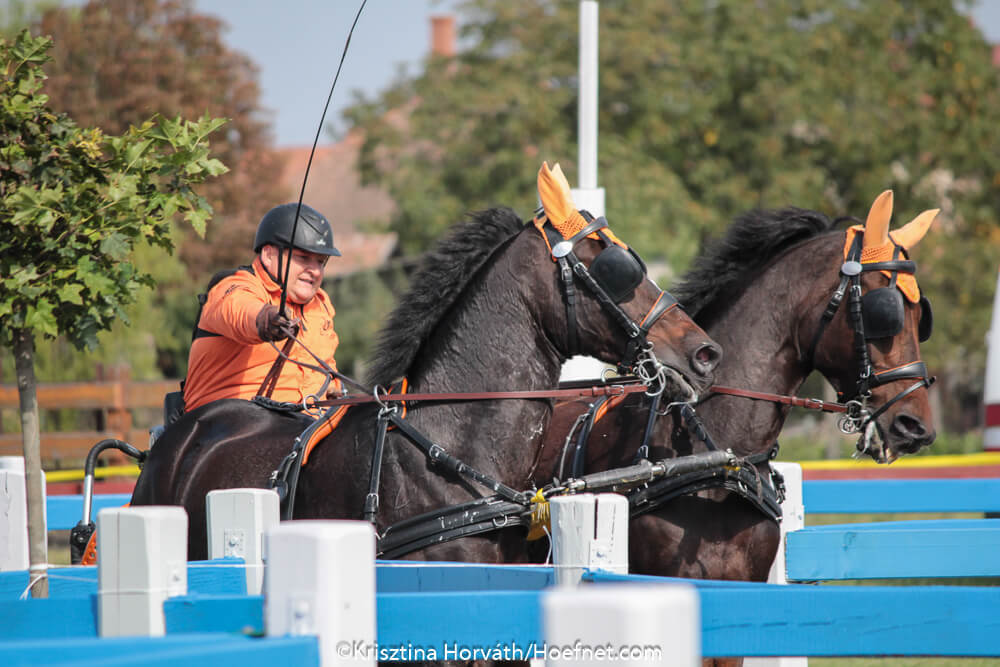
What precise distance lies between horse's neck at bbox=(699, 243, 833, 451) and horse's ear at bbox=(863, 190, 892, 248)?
249mm

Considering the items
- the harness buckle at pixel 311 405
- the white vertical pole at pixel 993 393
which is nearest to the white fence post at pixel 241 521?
the harness buckle at pixel 311 405

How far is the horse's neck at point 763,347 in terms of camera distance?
4789 mm

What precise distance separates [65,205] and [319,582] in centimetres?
296

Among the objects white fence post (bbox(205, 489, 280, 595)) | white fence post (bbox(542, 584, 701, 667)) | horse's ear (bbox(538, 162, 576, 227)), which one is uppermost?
horse's ear (bbox(538, 162, 576, 227))

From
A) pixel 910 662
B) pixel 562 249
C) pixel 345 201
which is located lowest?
pixel 910 662

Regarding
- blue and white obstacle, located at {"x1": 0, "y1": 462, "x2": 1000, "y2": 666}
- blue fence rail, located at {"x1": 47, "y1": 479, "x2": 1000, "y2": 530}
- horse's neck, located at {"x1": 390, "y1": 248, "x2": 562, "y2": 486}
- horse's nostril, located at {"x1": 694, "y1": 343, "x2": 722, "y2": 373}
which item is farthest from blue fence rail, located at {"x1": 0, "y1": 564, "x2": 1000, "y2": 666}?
blue fence rail, located at {"x1": 47, "y1": 479, "x2": 1000, "y2": 530}

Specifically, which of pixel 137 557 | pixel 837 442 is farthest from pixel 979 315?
pixel 137 557

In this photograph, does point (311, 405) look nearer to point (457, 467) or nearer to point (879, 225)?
point (457, 467)

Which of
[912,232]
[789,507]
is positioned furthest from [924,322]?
[789,507]

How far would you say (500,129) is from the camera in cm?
2373

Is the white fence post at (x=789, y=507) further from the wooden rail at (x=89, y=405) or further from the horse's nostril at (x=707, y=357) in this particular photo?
the wooden rail at (x=89, y=405)

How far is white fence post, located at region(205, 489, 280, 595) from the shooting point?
3148mm

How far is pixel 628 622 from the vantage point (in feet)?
4.04

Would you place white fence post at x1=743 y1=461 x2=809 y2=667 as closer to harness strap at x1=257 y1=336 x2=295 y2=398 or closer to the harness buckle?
the harness buckle
